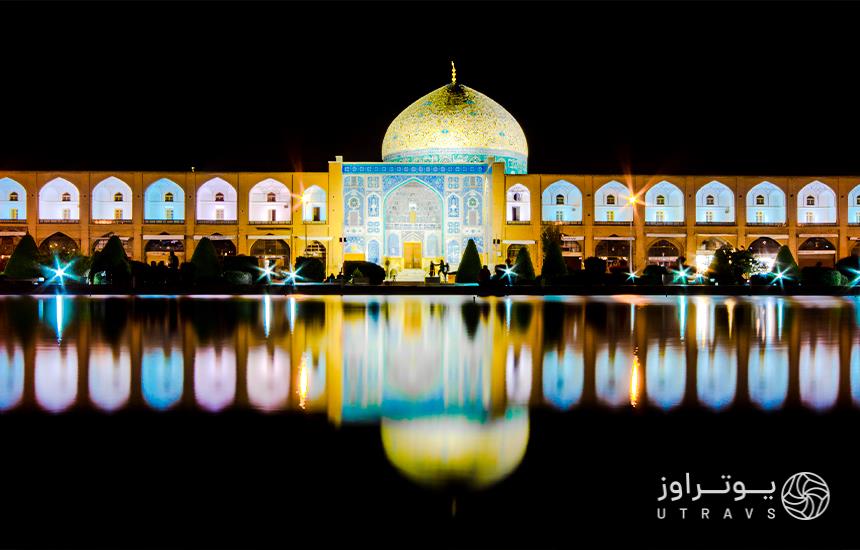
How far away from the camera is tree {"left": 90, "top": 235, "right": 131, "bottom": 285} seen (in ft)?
57.5

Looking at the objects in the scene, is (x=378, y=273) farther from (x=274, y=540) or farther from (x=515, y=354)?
(x=274, y=540)

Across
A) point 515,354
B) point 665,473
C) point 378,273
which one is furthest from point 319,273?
point 665,473

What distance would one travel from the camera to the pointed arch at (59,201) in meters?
26.0

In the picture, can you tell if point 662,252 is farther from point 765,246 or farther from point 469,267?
point 469,267

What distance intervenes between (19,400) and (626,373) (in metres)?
3.18

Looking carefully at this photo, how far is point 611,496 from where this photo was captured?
88.7 inches

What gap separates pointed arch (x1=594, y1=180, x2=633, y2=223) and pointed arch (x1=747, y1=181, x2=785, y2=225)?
169 inches

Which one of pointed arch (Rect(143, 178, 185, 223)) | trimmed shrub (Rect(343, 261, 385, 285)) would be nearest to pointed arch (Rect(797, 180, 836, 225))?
trimmed shrub (Rect(343, 261, 385, 285))

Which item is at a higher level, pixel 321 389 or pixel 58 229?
pixel 58 229

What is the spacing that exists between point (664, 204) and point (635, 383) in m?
24.3

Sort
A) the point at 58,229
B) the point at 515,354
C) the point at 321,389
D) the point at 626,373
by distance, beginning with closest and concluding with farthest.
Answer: the point at 321,389, the point at 626,373, the point at 515,354, the point at 58,229

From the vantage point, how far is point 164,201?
1048 inches

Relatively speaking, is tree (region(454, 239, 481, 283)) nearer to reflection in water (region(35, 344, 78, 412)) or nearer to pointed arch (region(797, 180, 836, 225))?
pointed arch (region(797, 180, 836, 225))

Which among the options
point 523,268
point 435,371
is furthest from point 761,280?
point 435,371
